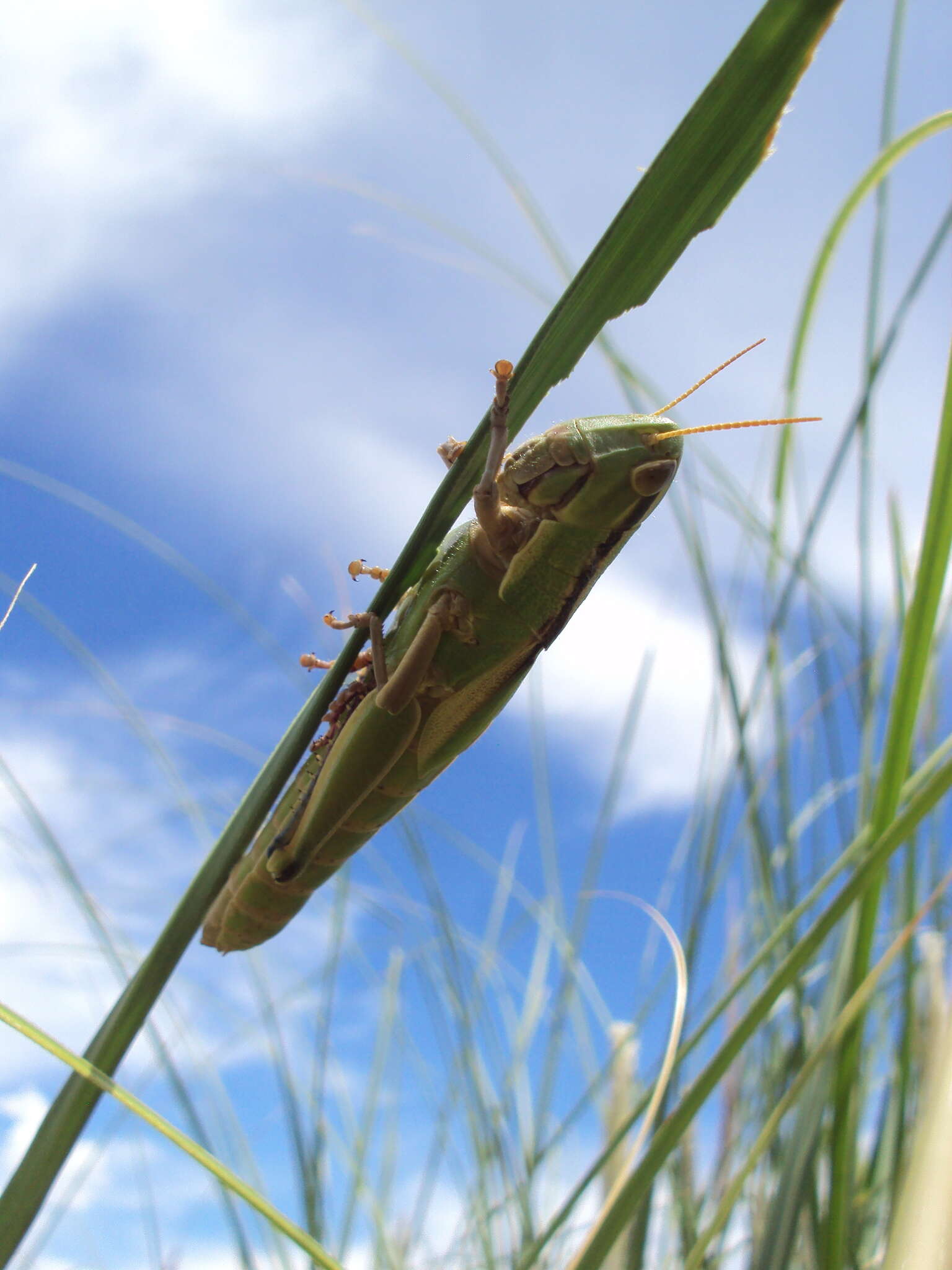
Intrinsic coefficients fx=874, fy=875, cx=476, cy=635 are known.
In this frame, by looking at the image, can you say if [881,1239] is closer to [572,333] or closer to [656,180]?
[572,333]

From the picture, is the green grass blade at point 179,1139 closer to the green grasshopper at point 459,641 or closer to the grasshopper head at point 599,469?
the green grasshopper at point 459,641

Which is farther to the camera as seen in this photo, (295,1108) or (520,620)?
(295,1108)

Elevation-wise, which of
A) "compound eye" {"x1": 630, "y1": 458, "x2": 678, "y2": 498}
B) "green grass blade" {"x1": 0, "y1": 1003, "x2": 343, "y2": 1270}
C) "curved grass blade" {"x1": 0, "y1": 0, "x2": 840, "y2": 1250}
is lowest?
"green grass blade" {"x1": 0, "y1": 1003, "x2": 343, "y2": 1270}

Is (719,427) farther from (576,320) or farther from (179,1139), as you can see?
(179,1139)

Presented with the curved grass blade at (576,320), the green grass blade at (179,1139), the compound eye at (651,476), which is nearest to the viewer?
the curved grass blade at (576,320)

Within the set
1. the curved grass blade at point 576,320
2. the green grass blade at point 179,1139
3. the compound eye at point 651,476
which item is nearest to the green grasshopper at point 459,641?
the compound eye at point 651,476

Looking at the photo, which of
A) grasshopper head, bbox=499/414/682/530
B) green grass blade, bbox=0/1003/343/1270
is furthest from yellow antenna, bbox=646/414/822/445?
green grass blade, bbox=0/1003/343/1270

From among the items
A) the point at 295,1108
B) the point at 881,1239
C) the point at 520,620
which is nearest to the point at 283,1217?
the point at 520,620

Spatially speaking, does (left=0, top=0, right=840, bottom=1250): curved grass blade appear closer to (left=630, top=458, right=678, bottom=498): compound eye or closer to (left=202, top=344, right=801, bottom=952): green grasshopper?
(left=202, top=344, right=801, bottom=952): green grasshopper
